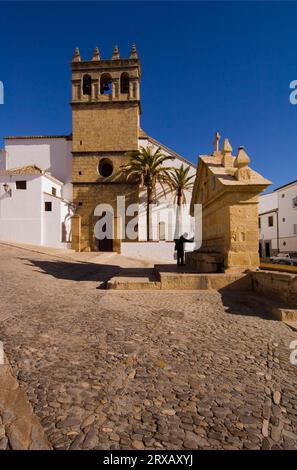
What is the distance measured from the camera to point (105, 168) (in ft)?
87.0

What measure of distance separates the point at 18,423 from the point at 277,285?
4788 millimetres

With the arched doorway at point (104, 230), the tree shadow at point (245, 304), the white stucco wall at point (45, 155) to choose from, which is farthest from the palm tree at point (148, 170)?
the tree shadow at point (245, 304)

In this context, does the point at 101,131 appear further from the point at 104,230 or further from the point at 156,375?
the point at 156,375

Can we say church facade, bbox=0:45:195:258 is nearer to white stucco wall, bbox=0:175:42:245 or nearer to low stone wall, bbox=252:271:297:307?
white stucco wall, bbox=0:175:42:245

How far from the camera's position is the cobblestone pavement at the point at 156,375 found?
1.85 metres

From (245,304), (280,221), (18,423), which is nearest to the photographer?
(18,423)

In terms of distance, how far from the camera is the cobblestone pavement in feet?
6.08

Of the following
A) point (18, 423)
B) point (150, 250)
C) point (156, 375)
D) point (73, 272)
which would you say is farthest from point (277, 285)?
point (150, 250)

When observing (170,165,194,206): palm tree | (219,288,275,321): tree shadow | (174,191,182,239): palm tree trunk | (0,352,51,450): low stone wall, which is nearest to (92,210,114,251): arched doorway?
(174,191,182,239): palm tree trunk

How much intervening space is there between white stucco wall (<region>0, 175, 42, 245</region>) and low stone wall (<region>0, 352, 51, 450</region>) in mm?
22047

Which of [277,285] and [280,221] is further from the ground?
[280,221]

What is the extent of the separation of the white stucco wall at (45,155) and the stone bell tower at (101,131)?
2023mm
